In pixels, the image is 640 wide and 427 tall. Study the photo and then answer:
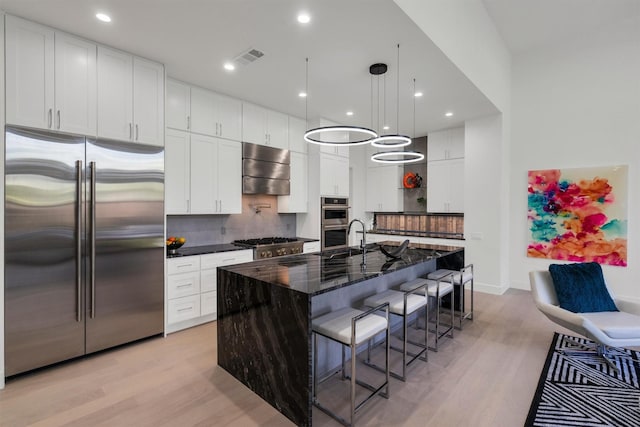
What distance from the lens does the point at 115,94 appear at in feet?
10.1

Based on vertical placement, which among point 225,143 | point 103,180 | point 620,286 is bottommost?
point 620,286

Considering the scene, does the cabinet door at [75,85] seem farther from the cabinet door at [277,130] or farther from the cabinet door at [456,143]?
the cabinet door at [456,143]

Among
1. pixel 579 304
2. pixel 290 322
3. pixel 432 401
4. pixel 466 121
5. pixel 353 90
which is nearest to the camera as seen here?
pixel 290 322

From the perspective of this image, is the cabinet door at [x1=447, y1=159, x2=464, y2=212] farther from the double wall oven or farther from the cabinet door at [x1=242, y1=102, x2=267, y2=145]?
the cabinet door at [x1=242, y1=102, x2=267, y2=145]

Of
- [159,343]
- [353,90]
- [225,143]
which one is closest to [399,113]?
[353,90]

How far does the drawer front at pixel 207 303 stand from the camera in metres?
3.81

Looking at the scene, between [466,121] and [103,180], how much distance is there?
18.1 ft

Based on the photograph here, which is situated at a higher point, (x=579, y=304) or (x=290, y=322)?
(x=290, y=322)

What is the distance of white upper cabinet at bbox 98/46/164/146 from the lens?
3.02 m

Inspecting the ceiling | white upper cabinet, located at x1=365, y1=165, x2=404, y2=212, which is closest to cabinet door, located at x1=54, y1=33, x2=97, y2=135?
the ceiling

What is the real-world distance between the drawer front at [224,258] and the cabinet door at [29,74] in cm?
201

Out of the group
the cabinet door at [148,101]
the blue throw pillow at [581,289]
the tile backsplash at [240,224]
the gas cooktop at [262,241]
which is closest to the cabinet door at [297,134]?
the tile backsplash at [240,224]

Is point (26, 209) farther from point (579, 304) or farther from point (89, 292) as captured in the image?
point (579, 304)

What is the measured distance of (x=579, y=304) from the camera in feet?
10.4
